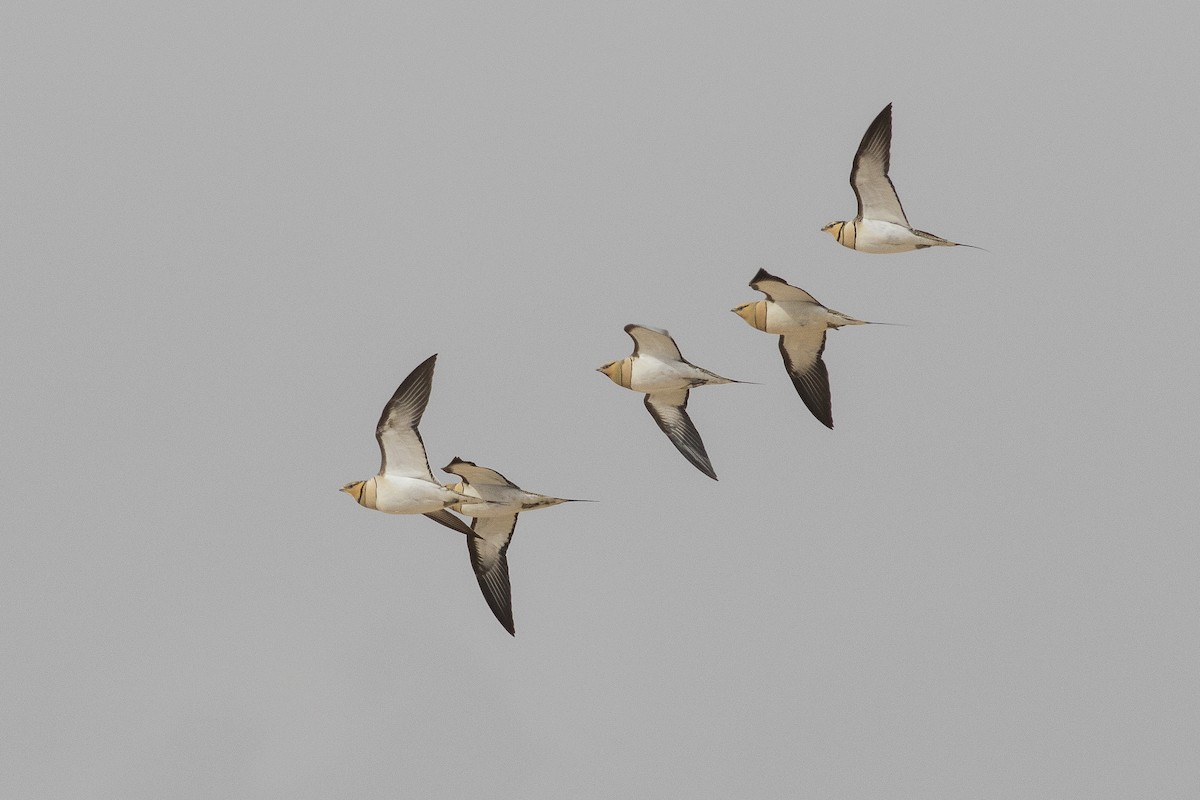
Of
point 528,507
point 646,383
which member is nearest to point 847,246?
point 646,383

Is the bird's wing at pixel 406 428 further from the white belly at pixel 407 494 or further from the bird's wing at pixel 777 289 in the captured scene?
the bird's wing at pixel 777 289

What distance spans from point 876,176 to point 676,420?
7.40 m

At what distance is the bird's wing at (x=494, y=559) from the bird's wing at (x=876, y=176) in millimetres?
10463

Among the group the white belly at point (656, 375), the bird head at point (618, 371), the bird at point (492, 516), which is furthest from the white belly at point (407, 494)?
the white belly at point (656, 375)

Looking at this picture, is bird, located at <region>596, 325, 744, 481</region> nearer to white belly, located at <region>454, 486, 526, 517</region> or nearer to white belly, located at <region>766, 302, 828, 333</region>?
white belly, located at <region>766, 302, 828, 333</region>

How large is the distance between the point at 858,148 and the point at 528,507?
10.6m

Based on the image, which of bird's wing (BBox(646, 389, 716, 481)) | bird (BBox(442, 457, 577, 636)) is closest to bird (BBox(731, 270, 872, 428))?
bird's wing (BBox(646, 389, 716, 481))

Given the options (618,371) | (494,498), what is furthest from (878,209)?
(494,498)

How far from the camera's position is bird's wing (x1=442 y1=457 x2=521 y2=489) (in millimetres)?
44875

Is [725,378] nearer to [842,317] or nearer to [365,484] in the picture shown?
[842,317]

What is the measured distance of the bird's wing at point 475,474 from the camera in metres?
44.9

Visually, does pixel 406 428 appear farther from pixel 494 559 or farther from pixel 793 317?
pixel 793 317

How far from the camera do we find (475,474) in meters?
45.2

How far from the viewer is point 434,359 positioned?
43.7 m
